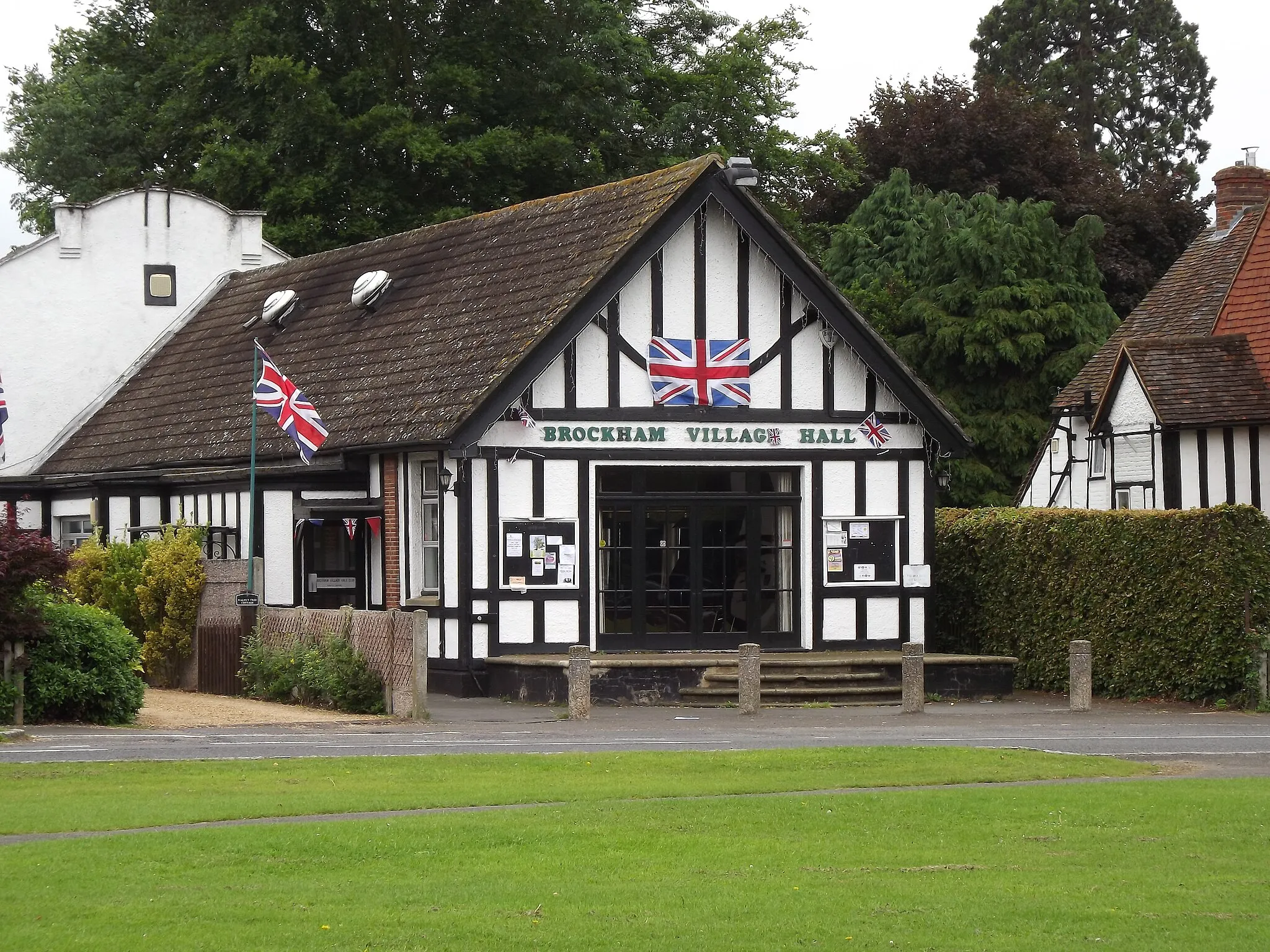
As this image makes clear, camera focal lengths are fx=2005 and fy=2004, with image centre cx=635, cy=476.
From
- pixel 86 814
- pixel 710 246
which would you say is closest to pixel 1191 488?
pixel 710 246

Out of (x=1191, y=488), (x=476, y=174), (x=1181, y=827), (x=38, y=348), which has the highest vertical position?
(x=476, y=174)

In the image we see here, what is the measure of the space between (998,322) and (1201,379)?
10.2m

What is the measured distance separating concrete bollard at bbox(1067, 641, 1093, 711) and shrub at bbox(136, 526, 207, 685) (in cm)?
1124

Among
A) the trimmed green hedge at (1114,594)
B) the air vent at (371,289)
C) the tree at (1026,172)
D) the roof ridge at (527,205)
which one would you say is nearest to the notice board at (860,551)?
the trimmed green hedge at (1114,594)

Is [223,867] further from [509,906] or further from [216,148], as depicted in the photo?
[216,148]

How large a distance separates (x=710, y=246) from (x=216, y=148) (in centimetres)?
1955

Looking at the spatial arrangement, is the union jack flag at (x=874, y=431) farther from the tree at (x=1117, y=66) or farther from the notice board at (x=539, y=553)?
the tree at (x=1117, y=66)

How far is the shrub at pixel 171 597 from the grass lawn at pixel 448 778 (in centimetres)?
998

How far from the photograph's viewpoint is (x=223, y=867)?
11.1m

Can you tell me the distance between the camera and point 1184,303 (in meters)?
37.2

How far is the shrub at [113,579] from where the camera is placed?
26.9 metres

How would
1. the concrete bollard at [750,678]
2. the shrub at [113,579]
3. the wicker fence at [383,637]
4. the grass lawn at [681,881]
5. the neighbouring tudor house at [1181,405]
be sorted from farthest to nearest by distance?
the neighbouring tudor house at [1181,405] < the shrub at [113,579] < the concrete bollard at [750,678] < the wicker fence at [383,637] < the grass lawn at [681,881]

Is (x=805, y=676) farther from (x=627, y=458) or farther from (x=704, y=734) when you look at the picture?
(x=704, y=734)

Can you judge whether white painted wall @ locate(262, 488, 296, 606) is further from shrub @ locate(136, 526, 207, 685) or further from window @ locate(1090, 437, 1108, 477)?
window @ locate(1090, 437, 1108, 477)
